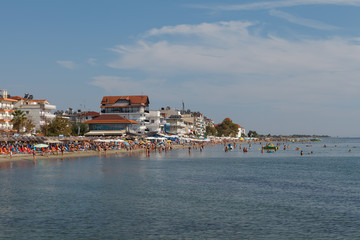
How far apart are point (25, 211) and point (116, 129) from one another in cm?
9797

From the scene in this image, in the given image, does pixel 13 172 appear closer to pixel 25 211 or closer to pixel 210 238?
pixel 25 211

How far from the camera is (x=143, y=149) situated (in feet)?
377

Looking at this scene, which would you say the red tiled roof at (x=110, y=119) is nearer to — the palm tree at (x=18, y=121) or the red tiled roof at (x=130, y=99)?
the red tiled roof at (x=130, y=99)

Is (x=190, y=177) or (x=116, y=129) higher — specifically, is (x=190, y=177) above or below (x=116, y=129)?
below

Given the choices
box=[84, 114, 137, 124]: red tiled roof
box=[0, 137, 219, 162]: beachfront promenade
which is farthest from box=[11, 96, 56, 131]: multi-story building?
box=[0, 137, 219, 162]: beachfront promenade

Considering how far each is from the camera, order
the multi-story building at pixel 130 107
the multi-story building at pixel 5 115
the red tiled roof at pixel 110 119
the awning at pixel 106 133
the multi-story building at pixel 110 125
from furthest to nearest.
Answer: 1. the multi-story building at pixel 130 107
2. the red tiled roof at pixel 110 119
3. the multi-story building at pixel 110 125
4. the awning at pixel 106 133
5. the multi-story building at pixel 5 115

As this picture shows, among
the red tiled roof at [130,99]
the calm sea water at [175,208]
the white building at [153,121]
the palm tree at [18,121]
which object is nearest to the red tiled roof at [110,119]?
the red tiled roof at [130,99]

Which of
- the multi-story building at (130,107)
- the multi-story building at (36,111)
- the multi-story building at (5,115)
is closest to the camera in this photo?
the multi-story building at (5,115)

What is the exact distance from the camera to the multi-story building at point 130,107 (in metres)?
136

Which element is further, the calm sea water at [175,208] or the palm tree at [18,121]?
the palm tree at [18,121]

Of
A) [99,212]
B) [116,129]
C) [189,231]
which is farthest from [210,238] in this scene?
[116,129]

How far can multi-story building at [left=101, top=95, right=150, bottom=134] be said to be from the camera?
447 feet

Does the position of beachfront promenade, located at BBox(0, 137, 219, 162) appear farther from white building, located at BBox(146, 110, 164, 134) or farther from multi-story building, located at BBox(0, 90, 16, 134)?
white building, located at BBox(146, 110, 164, 134)

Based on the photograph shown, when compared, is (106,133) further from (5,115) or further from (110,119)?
(5,115)
